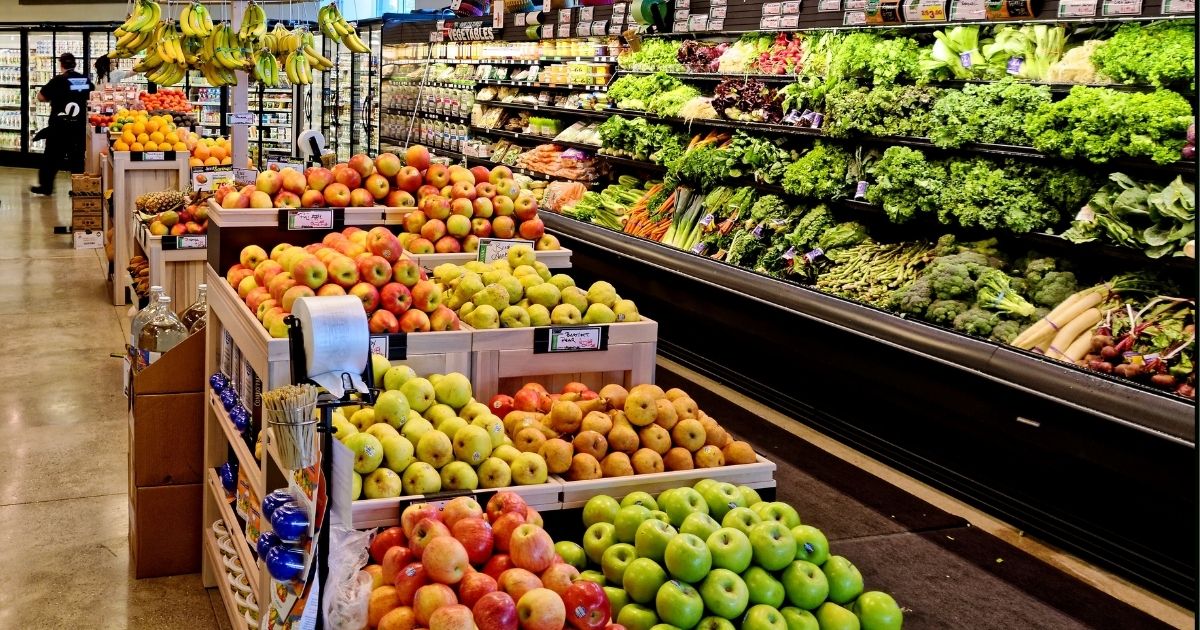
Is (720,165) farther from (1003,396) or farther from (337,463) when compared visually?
(337,463)

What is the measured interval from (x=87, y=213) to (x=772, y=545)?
9726mm

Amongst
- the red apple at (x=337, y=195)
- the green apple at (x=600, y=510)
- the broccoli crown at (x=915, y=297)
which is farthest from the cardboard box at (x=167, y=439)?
the broccoli crown at (x=915, y=297)

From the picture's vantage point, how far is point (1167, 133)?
425cm

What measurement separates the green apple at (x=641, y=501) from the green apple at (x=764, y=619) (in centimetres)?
40

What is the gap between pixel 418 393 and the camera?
2848 millimetres

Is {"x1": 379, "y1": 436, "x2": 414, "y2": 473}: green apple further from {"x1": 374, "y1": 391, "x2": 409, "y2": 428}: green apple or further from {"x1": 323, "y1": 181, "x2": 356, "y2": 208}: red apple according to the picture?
{"x1": 323, "y1": 181, "x2": 356, "y2": 208}: red apple

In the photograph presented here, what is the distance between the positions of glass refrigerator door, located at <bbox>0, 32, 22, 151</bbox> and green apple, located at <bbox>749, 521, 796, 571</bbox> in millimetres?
20531

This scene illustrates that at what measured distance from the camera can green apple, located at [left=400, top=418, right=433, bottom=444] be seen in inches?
106

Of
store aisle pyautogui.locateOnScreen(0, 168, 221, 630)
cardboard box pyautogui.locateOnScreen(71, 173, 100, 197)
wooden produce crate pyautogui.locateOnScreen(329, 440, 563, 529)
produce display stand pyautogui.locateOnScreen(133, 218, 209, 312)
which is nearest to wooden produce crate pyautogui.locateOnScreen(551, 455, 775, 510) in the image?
wooden produce crate pyautogui.locateOnScreen(329, 440, 563, 529)

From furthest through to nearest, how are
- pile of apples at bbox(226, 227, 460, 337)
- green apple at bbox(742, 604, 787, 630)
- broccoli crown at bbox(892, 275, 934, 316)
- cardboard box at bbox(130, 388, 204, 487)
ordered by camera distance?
broccoli crown at bbox(892, 275, 934, 316), cardboard box at bbox(130, 388, 204, 487), pile of apples at bbox(226, 227, 460, 337), green apple at bbox(742, 604, 787, 630)

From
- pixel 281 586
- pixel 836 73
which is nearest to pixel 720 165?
pixel 836 73

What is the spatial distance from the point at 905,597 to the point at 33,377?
203 inches

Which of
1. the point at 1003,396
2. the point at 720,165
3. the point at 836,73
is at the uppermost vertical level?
the point at 836,73

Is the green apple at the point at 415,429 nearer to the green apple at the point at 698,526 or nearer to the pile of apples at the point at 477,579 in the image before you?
the pile of apples at the point at 477,579
